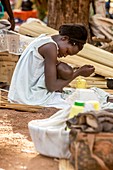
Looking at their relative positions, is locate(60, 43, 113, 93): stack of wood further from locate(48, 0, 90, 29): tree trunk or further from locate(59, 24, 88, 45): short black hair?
locate(48, 0, 90, 29): tree trunk

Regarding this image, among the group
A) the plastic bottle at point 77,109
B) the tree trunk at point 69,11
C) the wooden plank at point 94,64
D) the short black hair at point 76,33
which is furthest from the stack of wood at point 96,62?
the plastic bottle at point 77,109

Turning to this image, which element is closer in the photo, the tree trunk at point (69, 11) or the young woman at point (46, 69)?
the young woman at point (46, 69)

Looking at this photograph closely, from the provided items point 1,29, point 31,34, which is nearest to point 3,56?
point 1,29

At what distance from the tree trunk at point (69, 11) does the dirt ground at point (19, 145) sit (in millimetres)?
4189

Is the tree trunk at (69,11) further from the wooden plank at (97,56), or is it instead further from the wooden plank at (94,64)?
the wooden plank at (94,64)

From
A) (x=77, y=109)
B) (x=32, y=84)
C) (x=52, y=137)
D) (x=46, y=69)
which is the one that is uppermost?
(x=77, y=109)

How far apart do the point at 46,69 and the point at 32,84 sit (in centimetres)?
42

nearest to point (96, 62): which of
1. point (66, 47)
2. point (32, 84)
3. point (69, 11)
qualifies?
point (32, 84)

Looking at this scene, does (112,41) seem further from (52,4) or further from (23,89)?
(23,89)

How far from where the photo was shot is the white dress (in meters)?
6.23

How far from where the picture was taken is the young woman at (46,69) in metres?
5.92

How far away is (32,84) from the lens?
20.9 ft

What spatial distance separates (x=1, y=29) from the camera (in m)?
8.30

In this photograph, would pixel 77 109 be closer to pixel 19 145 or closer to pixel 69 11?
pixel 19 145
